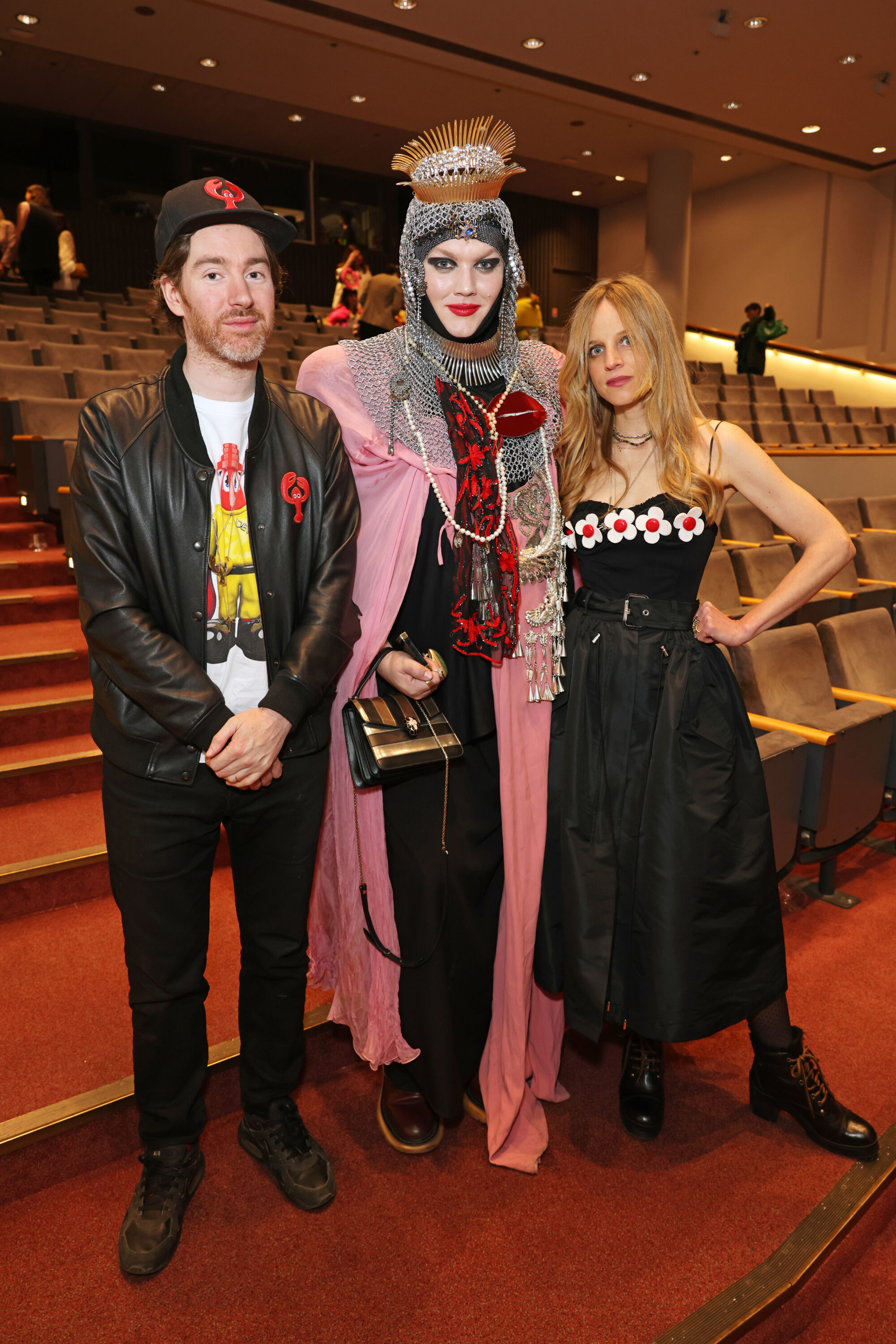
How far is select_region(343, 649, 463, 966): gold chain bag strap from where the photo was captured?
4.46ft

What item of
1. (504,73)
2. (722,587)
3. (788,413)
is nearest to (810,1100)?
(722,587)

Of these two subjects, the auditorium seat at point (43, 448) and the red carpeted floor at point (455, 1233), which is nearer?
the red carpeted floor at point (455, 1233)

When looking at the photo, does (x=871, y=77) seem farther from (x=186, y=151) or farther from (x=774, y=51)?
(x=186, y=151)

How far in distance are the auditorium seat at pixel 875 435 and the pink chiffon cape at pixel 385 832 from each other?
724cm

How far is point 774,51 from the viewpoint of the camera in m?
7.97

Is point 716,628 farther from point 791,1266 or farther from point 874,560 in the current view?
point 874,560

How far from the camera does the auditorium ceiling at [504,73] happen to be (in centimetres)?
730

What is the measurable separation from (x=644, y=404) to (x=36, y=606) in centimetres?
259

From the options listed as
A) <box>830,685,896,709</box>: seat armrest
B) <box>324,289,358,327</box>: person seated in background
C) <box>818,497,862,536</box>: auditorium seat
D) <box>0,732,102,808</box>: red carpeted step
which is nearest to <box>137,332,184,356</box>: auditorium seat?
<box>324,289,358,327</box>: person seated in background

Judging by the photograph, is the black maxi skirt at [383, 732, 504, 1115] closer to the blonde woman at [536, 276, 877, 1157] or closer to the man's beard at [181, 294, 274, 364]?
the blonde woman at [536, 276, 877, 1157]

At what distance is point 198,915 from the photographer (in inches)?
55.0

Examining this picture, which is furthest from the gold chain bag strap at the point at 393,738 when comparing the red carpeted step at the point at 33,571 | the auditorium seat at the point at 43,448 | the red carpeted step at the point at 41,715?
the auditorium seat at the point at 43,448

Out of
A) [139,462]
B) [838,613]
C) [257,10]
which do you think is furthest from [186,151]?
[139,462]

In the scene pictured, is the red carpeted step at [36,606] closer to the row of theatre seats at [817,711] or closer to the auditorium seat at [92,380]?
the auditorium seat at [92,380]
